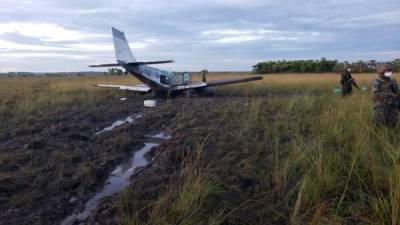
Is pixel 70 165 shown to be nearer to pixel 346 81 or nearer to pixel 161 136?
pixel 161 136

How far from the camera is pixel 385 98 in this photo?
6832 mm

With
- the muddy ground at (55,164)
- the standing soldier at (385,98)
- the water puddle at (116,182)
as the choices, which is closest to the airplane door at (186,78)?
the muddy ground at (55,164)

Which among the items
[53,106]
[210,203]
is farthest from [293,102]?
[53,106]

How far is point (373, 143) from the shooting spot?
5.43 metres

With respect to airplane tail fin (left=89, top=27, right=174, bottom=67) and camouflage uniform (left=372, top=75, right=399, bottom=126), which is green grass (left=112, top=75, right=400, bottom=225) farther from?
airplane tail fin (left=89, top=27, right=174, bottom=67)

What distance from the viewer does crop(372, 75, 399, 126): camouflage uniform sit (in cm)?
682

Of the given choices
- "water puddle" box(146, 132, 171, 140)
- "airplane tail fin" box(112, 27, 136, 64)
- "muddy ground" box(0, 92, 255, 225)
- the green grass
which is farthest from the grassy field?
"airplane tail fin" box(112, 27, 136, 64)

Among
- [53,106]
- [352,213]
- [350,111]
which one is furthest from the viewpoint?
[53,106]

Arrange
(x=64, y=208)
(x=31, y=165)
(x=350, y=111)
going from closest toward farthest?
(x=64, y=208) < (x=31, y=165) < (x=350, y=111)

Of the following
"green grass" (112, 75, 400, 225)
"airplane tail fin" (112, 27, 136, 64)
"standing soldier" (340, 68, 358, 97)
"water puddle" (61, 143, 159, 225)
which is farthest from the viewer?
"airplane tail fin" (112, 27, 136, 64)

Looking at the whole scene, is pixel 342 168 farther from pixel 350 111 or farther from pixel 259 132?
pixel 350 111

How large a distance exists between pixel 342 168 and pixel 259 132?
141 inches

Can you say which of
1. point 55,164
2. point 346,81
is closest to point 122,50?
point 346,81

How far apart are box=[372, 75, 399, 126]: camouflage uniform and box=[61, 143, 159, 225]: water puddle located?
4162 mm
